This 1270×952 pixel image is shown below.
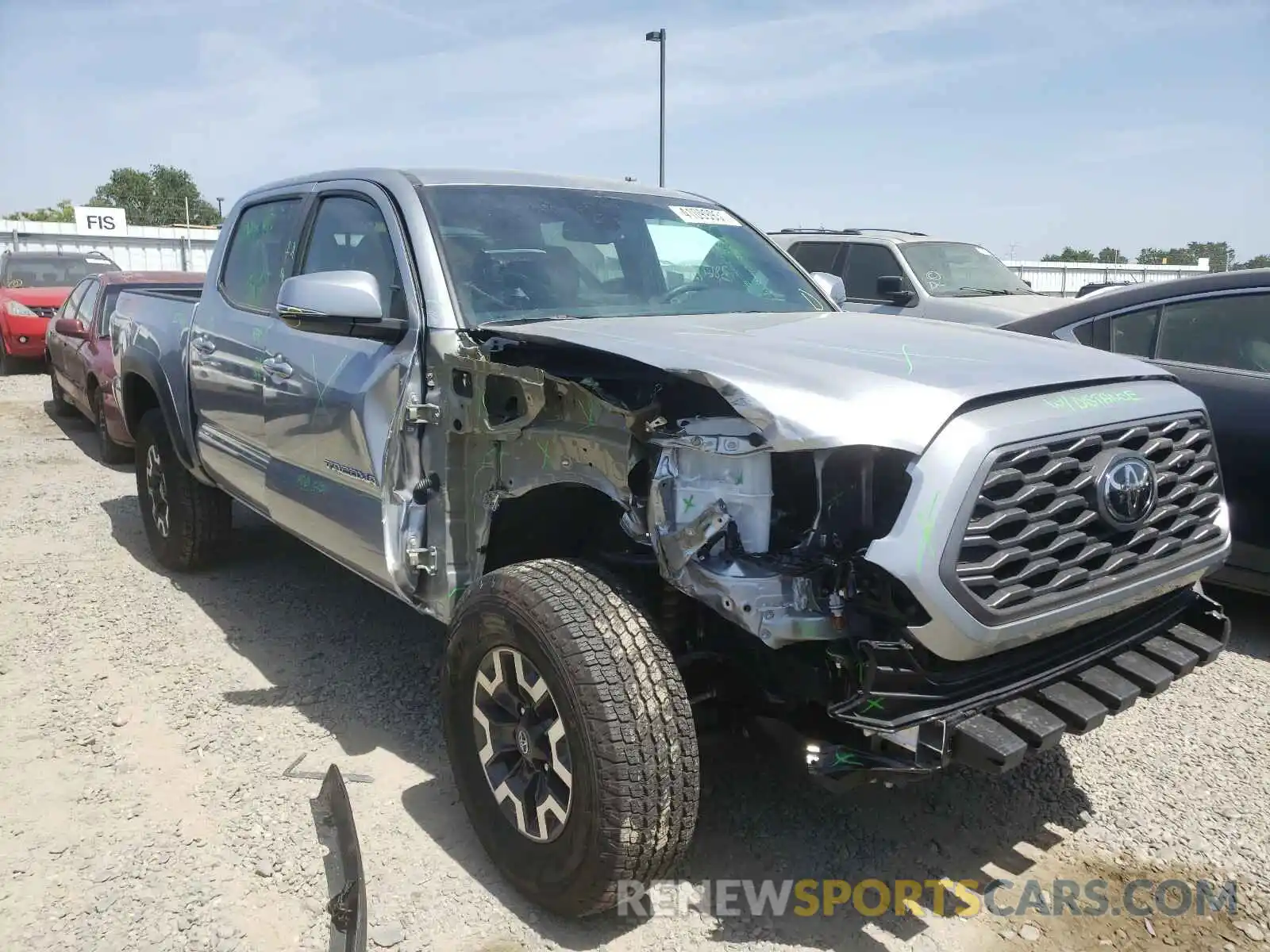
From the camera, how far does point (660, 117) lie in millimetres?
15695

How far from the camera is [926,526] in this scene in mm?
2150

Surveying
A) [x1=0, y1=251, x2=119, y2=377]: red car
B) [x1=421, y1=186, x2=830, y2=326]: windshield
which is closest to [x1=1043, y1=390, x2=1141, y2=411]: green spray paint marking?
[x1=421, y1=186, x2=830, y2=326]: windshield

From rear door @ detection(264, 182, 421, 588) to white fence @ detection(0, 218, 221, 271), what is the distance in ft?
69.0

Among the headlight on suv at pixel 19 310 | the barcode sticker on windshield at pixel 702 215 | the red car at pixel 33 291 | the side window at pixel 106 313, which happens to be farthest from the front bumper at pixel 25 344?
the barcode sticker on windshield at pixel 702 215

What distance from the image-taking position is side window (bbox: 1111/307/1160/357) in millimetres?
4758

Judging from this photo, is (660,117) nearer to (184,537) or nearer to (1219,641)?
(184,537)

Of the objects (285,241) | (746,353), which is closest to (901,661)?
(746,353)

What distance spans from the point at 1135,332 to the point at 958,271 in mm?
5198

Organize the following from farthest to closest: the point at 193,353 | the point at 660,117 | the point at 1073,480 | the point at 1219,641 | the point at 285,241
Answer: the point at 660,117, the point at 193,353, the point at 285,241, the point at 1219,641, the point at 1073,480

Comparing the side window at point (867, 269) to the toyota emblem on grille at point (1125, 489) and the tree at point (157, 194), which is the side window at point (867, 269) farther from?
the tree at point (157, 194)

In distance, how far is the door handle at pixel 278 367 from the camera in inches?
152

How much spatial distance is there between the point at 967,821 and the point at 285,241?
3446mm

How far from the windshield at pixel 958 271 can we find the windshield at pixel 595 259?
5.70 meters

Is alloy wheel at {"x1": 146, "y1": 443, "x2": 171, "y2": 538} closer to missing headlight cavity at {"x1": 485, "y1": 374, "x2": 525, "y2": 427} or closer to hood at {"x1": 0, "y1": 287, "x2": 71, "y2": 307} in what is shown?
missing headlight cavity at {"x1": 485, "y1": 374, "x2": 525, "y2": 427}
